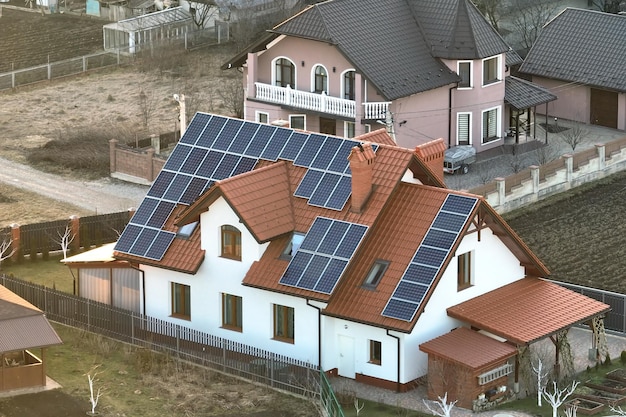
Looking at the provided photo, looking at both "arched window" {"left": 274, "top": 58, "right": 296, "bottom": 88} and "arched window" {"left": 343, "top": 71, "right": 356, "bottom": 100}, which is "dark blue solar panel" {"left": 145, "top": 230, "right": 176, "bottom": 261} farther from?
"arched window" {"left": 274, "top": 58, "right": 296, "bottom": 88}

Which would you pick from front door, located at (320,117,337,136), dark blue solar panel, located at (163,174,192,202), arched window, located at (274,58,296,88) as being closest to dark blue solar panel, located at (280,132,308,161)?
dark blue solar panel, located at (163,174,192,202)

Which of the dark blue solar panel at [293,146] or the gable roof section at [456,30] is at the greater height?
the gable roof section at [456,30]

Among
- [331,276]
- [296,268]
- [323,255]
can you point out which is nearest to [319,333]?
[331,276]

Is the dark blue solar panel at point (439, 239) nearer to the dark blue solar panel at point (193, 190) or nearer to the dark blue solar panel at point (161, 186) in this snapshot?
the dark blue solar panel at point (193, 190)

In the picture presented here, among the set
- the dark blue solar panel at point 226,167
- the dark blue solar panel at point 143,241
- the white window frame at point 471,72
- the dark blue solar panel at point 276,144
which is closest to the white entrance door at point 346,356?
the dark blue solar panel at point 276,144

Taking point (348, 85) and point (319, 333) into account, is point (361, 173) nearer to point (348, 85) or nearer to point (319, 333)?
point (319, 333)

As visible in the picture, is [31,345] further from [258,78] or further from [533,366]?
[258,78]
